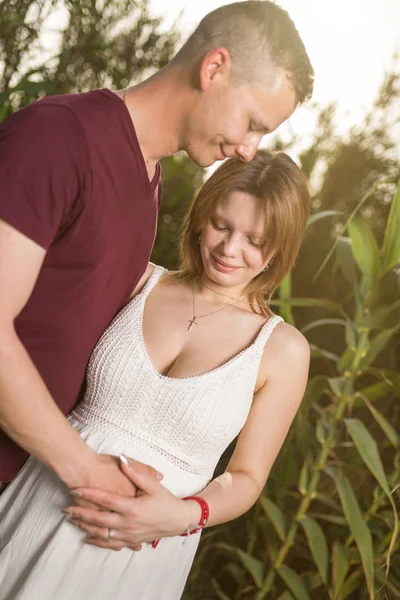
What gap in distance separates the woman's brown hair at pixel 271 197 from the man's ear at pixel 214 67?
0.39 m

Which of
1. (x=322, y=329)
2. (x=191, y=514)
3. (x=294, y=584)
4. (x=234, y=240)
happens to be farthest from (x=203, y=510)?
(x=322, y=329)

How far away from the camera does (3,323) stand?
2.73 feet

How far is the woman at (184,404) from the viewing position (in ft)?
3.61

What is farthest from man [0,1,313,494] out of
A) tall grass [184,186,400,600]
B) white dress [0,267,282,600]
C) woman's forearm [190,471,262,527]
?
tall grass [184,186,400,600]

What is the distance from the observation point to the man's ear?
3.20 ft

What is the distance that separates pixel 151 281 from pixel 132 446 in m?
0.39

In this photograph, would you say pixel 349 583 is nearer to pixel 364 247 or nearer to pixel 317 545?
pixel 317 545

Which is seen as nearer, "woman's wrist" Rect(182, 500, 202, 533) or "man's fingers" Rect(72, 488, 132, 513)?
"man's fingers" Rect(72, 488, 132, 513)

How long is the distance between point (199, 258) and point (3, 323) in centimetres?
73

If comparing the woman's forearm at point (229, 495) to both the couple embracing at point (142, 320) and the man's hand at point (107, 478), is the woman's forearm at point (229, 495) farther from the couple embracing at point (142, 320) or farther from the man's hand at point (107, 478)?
the man's hand at point (107, 478)

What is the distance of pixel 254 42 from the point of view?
984 millimetres

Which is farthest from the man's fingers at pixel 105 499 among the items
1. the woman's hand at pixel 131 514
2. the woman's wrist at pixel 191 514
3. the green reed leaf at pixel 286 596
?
the green reed leaf at pixel 286 596

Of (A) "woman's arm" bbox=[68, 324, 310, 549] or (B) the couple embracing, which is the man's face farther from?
(A) "woman's arm" bbox=[68, 324, 310, 549]

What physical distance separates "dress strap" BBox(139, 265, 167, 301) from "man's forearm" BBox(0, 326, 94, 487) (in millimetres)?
481
